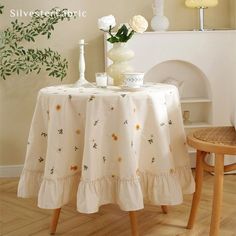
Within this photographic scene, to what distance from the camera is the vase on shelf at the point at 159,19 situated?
3330 mm

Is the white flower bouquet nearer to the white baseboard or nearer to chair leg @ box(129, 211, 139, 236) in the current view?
chair leg @ box(129, 211, 139, 236)

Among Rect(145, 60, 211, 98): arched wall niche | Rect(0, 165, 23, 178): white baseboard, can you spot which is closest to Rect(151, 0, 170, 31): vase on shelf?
Rect(145, 60, 211, 98): arched wall niche

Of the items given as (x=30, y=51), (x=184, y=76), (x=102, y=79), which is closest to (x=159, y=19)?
(x=184, y=76)

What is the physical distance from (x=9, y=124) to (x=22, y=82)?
0.35 meters

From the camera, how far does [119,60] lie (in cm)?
239

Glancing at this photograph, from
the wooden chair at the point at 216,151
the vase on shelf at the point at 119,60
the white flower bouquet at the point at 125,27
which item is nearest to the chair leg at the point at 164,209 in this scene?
the wooden chair at the point at 216,151

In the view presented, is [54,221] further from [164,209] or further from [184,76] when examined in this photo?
[184,76]

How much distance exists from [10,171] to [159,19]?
1.66 metres

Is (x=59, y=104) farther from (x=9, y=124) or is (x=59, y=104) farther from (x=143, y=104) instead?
(x=9, y=124)

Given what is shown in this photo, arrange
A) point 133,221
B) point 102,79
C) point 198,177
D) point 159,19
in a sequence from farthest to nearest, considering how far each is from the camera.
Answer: point 159,19, point 102,79, point 198,177, point 133,221

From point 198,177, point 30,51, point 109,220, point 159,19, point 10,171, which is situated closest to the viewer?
point 198,177

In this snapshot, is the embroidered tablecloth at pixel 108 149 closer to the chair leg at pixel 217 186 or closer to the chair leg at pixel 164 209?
the chair leg at pixel 217 186

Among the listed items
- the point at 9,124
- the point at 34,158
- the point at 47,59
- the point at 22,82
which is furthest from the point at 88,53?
the point at 34,158

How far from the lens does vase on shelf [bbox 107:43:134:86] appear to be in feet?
7.79
